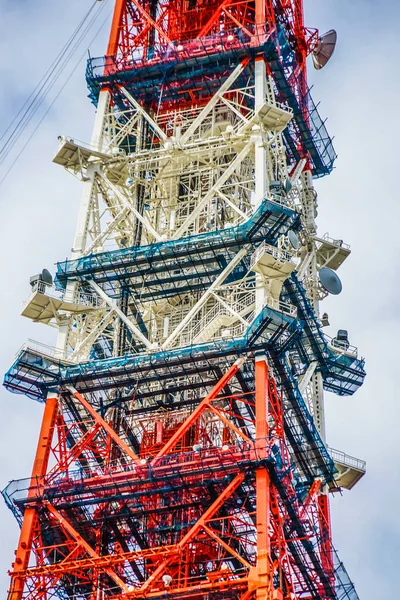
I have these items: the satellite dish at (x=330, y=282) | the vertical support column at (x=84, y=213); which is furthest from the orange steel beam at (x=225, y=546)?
the satellite dish at (x=330, y=282)

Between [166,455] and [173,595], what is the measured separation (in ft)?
24.1

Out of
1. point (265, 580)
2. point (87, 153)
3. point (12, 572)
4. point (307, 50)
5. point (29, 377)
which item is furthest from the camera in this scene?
point (307, 50)

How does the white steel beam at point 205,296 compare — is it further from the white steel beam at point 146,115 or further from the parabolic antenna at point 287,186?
the white steel beam at point 146,115

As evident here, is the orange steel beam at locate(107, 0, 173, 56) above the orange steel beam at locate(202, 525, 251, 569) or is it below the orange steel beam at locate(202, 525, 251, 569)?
above

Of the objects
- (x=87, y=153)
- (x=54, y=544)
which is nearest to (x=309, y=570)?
(x=54, y=544)

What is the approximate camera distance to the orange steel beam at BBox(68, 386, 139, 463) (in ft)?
260

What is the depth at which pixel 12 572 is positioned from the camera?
7781cm

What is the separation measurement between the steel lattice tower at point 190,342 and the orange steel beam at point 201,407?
0.29 feet

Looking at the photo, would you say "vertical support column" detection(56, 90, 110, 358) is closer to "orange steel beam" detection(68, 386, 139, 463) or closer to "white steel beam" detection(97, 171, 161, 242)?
"white steel beam" detection(97, 171, 161, 242)

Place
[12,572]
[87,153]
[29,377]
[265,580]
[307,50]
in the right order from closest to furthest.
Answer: [265,580] → [12,572] → [29,377] → [87,153] → [307,50]

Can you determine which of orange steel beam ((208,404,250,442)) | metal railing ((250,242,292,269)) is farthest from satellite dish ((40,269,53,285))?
orange steel beam ((208,404,250,442))

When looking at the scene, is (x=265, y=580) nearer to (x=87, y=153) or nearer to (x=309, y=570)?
(x=309, y=570)

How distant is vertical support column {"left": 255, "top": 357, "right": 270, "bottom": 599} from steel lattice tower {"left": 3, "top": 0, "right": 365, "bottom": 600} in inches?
3.4

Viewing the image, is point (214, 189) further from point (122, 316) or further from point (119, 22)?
point (119, 22)
